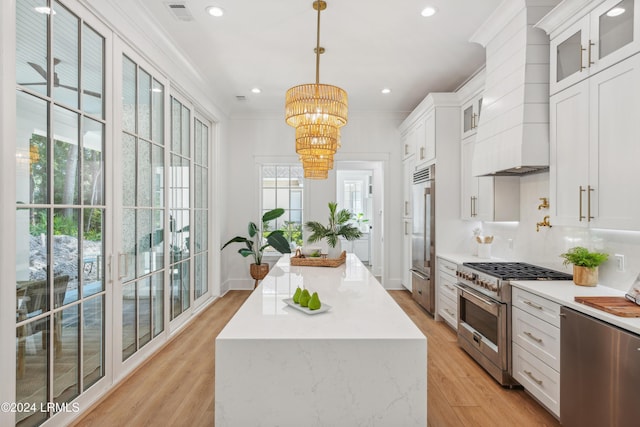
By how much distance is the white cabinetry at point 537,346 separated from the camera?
2162 mm

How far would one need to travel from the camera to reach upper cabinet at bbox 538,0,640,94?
1983 mm

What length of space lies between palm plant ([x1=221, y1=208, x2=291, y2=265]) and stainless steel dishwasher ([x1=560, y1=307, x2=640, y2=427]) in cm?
388

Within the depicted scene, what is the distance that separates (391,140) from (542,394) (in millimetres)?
4317

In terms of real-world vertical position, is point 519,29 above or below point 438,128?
above

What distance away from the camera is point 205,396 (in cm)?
253

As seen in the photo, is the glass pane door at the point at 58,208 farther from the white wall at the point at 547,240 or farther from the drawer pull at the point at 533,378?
the white wall at the point at 547,240

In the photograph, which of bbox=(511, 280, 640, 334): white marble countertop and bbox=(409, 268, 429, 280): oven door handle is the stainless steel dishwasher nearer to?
bbox=(511, 280, 640, 334): white marble countertop

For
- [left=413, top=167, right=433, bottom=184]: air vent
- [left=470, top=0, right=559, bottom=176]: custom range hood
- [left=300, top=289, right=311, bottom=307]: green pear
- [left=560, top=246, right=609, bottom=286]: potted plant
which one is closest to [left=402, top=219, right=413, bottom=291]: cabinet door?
[left=413, top=167, right=433, bottom=184]: air vent

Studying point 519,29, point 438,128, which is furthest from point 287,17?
point 438,128

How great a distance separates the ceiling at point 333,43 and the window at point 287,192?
1385 mm

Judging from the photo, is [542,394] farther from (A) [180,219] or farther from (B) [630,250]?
(A) [180,219]

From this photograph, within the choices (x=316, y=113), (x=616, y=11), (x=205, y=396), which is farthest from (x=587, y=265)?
(x=205, y=396)

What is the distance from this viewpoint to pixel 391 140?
19.2ft

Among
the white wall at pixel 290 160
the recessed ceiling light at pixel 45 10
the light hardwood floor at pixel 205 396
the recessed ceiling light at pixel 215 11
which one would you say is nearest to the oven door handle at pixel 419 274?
the white wall at pixel 290 160
